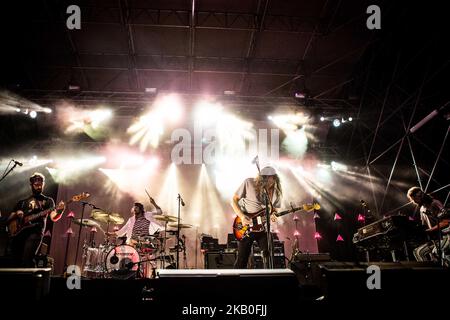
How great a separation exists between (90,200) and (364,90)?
861 cm

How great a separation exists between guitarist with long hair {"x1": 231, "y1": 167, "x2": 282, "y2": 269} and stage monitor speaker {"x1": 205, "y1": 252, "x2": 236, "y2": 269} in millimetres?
2347

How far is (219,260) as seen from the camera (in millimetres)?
6551

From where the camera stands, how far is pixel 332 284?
1849 mm

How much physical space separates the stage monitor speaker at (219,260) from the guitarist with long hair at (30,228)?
3091 mm

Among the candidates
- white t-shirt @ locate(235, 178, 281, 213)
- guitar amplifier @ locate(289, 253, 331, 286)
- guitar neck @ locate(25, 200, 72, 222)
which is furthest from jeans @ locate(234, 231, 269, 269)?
guitar neck @ locate(25, 200, 72, 222)

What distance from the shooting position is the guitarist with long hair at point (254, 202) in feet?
14.1

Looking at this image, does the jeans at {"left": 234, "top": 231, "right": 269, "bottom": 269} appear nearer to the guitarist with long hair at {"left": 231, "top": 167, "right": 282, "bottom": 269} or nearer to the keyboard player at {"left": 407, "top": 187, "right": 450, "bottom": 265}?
the guitarist with long hair at {"left": 231, "top": 167, "right": 282, "bottom": 269}

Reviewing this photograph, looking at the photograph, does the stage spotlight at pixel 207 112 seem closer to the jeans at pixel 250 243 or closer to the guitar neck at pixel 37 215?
the guitar neck at pixel 37 215

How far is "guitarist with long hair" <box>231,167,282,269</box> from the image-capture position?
169 inches

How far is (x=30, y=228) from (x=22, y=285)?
3.44 meters

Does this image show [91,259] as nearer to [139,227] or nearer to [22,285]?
[139,227]
